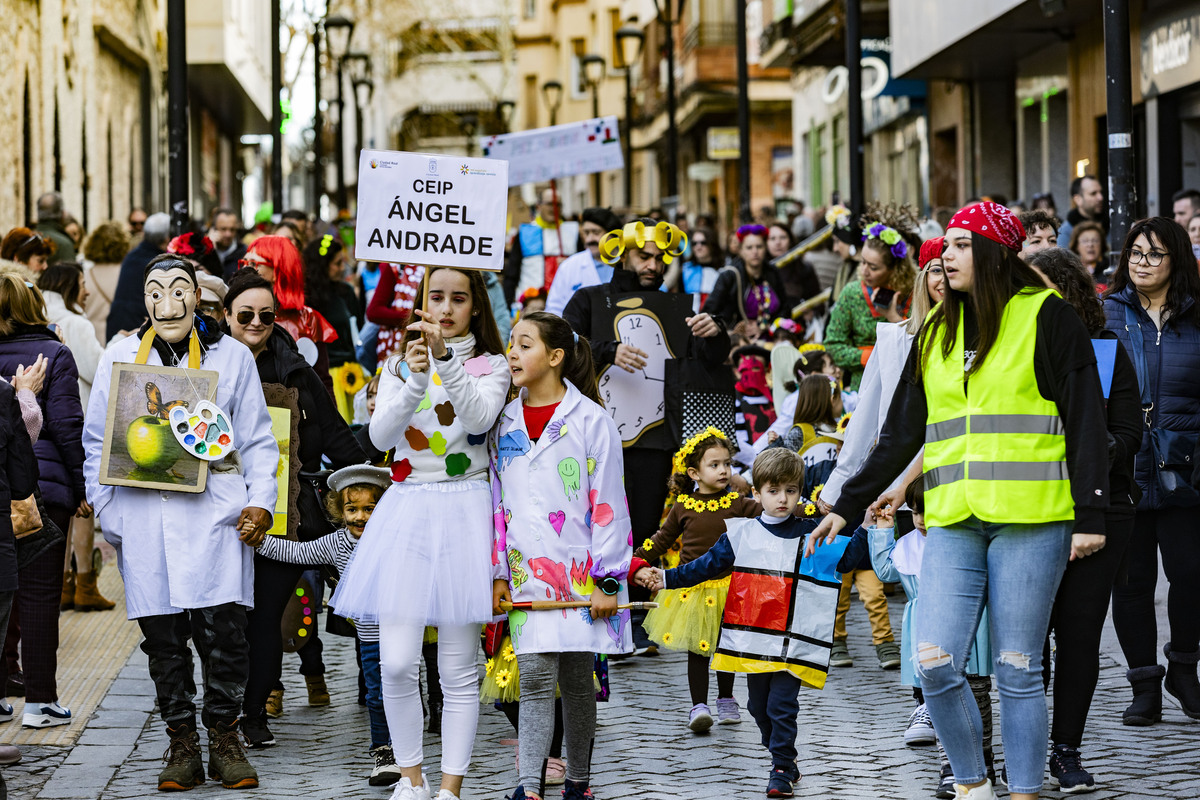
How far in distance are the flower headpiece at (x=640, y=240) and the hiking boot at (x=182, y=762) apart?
11.3ft

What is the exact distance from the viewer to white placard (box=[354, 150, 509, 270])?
6328 mm

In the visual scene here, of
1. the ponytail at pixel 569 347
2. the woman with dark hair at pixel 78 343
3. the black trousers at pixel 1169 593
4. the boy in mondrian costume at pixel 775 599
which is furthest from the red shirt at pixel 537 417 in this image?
the woman with dark hair at pixel 78 343

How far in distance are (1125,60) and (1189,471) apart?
2.84 metres

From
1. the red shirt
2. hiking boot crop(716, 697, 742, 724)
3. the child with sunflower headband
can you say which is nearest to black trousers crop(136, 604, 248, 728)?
the red shirt

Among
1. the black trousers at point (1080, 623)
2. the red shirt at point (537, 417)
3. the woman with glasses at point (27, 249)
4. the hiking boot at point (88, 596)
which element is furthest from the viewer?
the woman with glasses at point (27, 249)

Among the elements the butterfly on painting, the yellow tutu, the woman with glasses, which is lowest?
the yellow tutu

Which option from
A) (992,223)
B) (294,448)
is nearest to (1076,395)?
(992,223)

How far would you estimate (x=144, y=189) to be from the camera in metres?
34.4

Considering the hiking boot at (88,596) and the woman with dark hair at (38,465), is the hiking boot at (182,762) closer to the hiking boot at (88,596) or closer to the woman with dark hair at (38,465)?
the woman with dark hair at (38,465)

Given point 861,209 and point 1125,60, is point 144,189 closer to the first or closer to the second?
point 861,209

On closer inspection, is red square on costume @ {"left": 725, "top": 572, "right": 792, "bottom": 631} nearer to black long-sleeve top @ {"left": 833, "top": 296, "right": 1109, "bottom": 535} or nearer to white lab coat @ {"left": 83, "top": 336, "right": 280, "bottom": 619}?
black long-sleeve top @ {"left": 833, "top": 296, "right": 1109, "bottom": 535}

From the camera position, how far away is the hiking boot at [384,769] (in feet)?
21.6

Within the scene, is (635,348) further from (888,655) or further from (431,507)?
(431,507)

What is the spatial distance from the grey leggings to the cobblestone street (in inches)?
15.5
